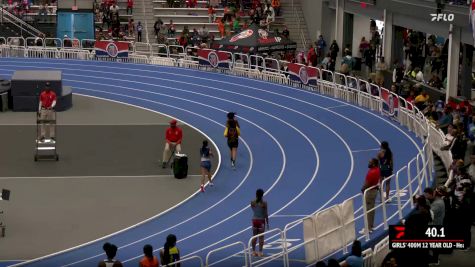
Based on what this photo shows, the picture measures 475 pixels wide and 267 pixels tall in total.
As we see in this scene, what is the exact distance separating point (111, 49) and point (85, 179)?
70.2 feet

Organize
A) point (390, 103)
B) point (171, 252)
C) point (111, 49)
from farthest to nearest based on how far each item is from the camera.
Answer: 1. point (111, 49)
2. point (390, 103)
3. point (171, 252)

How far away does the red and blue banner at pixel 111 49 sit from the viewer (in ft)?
162

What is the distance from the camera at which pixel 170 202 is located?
2648cm

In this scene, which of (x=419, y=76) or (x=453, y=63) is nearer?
(x=453, y=63)

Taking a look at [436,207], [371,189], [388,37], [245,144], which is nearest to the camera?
[436,207]

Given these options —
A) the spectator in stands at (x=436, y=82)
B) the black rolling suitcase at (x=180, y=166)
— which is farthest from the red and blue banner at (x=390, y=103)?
the black rolling suitcase at (x=180, y=166)

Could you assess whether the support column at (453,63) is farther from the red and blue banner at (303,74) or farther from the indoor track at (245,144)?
the red and blue banner at (303,74)

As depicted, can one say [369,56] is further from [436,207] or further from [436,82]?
[436,207]

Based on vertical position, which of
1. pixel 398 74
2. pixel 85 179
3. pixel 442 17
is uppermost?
pixel 442 17

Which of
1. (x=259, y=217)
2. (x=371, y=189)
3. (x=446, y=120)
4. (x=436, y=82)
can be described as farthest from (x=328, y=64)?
(x=259, y=217)

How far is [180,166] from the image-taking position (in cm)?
2877

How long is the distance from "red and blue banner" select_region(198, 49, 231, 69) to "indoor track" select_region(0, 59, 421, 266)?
2.08 feet

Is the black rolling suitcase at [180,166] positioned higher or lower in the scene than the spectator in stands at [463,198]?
lower

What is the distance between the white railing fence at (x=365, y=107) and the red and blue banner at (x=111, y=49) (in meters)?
0.27
